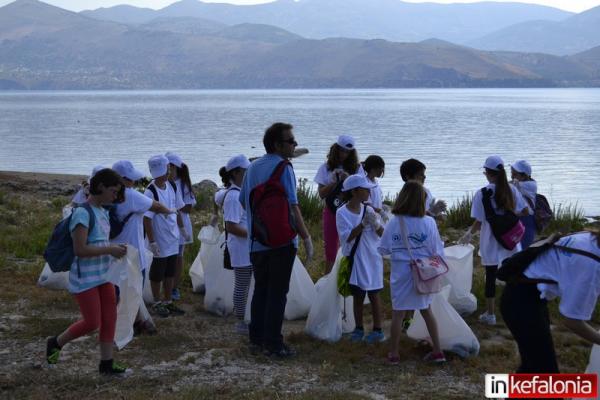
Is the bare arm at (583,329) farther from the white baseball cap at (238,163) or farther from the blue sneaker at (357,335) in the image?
the white baseball cap at (238,163)

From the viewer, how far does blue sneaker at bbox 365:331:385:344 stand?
249 inches

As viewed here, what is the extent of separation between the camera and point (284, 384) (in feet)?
17.7

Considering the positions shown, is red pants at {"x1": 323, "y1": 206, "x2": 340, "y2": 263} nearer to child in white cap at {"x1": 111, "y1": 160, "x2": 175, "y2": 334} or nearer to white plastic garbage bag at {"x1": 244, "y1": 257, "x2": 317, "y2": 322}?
white plastic garbage bag at {"x1": 244, "y1": 257, "x2": 317, "y2": 322}

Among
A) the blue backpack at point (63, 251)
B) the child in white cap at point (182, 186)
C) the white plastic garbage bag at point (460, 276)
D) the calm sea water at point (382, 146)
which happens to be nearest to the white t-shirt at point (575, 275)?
the blue backpack at point (63, 251)

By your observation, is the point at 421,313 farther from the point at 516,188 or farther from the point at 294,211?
the point at 516,188

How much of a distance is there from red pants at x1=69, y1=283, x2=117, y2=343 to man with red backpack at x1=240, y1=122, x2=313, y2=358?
1.08m

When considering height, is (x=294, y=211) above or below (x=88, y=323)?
above

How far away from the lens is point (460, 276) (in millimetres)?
7246

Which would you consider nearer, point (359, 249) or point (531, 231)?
point (359, 249)

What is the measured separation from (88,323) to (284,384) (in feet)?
4.40

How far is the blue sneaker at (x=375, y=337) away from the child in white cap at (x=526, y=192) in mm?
1676

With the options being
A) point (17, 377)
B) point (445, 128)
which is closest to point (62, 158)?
point (445, 128)

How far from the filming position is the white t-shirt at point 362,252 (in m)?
6.30

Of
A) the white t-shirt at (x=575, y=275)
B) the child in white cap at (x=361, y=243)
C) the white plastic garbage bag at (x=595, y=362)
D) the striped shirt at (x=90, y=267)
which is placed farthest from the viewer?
the child in white cap at (x=361, y=243)
